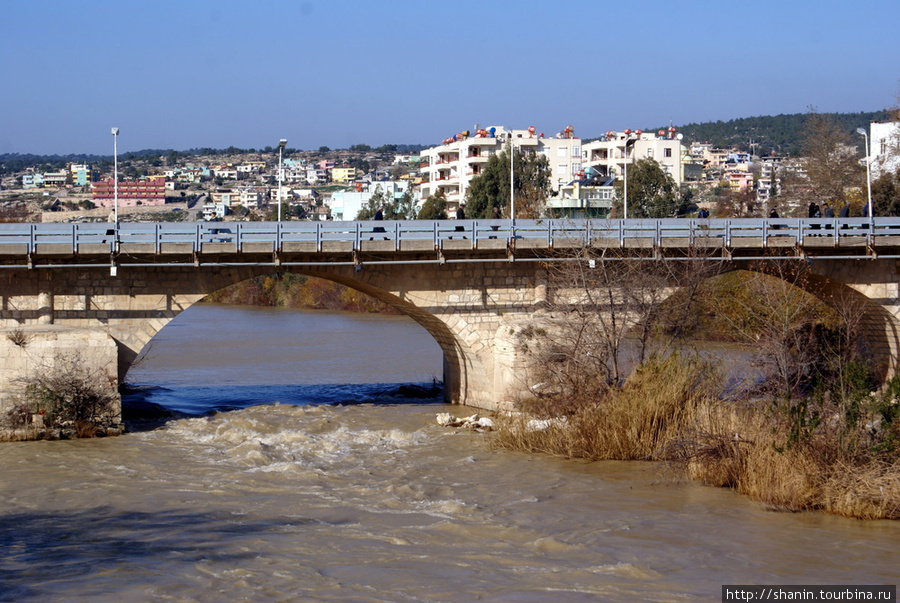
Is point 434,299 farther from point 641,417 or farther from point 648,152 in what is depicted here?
point 648,152

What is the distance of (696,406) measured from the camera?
62.6ft

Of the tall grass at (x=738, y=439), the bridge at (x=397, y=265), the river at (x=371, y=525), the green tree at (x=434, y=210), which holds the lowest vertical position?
the river at (x=371, y=525)

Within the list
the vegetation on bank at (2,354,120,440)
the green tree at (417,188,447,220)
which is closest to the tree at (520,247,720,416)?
the vegetation on bank at (2,354,120,440)

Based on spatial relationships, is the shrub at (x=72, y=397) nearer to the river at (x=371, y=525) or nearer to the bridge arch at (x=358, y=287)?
the river at (x=371, y=525)

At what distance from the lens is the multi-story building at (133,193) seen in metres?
135

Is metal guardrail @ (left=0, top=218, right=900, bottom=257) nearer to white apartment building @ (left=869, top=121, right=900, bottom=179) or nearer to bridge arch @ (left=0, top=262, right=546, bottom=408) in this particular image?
bridge arch @ (left=0, top=262, right=546, bottom=408)

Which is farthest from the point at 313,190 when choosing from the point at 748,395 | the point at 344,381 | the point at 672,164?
the point at 748,395

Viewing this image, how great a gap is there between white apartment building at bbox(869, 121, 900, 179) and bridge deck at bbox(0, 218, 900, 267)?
54.7 feet

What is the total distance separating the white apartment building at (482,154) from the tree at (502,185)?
1033cm

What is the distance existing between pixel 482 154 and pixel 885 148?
31276 millimetres

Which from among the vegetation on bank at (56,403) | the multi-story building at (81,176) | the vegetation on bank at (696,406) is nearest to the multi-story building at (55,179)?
the multi-story building at (81,176)

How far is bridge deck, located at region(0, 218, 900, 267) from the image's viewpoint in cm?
2239

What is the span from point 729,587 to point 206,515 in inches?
307

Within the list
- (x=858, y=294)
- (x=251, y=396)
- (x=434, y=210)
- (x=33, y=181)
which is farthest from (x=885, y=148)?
(x=33, y=181)
